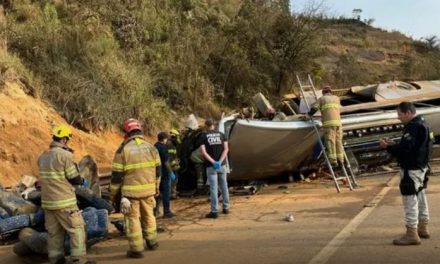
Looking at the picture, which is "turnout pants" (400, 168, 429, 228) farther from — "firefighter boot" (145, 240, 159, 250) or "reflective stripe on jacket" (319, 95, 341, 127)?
"reflective stripe on jacket" (319, 95, 341, 127)

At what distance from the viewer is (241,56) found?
2761 centimetres

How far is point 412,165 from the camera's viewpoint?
24.7ft

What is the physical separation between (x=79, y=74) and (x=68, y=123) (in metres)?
2.18

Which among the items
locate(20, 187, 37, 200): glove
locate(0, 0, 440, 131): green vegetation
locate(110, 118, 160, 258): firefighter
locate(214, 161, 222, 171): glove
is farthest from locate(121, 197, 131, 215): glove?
locate(0, 0, 440, 131): green vegetation

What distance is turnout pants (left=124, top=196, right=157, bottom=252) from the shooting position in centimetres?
761

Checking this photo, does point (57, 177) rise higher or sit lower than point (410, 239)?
higher

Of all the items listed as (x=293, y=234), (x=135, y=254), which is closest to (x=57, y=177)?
(x=135, y=254)

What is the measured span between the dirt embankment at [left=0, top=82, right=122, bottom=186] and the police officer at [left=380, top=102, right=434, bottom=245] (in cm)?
835

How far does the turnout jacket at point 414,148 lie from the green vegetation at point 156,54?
11152 millimetres

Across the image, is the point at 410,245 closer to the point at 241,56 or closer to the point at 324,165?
the point at 324,165

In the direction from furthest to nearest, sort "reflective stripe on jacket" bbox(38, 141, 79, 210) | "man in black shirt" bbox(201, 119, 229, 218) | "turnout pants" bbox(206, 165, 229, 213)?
"man in black shirt" bbox(201, 119, 229, 218)
"turnout pants" bbox(206, 165, 229, 213)
"reflective stripe on jacket" bbox(38, 141, 79, 210)

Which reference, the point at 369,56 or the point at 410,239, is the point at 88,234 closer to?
the point at 410,239

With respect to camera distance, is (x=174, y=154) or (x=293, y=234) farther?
(x=174, y=154)

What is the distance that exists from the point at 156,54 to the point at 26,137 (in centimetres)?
959
